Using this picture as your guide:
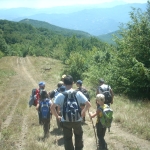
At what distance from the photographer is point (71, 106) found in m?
5.51

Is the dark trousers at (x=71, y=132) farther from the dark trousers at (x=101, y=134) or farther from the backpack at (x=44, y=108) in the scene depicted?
the backpack at (x=44, y=108)

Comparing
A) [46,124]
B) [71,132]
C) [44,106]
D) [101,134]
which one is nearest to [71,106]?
[71,132]

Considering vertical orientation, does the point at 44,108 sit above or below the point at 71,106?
below

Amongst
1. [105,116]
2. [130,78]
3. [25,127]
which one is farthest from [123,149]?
[130,78]

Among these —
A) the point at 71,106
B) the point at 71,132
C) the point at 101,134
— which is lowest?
the point at 101,134

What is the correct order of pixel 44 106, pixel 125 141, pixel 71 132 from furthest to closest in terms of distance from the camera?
pixel 44 106 < pixel 125 141 < pixel 71 132

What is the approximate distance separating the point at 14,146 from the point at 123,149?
12.3 ft

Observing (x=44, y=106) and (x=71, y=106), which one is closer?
(x=71, y=106)

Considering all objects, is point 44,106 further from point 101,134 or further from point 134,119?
point 134,119

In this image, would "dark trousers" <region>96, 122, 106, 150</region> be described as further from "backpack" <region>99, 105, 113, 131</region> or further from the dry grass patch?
the dry grass patch

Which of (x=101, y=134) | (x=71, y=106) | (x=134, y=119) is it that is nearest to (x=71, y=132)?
(x=71, y=106)

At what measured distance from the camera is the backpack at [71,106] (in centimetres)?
552

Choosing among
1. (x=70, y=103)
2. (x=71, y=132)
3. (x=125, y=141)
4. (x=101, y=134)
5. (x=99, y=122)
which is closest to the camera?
(x=70, y=103)

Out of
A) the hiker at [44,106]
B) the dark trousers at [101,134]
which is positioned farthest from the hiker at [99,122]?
the hiker at [44,106]
